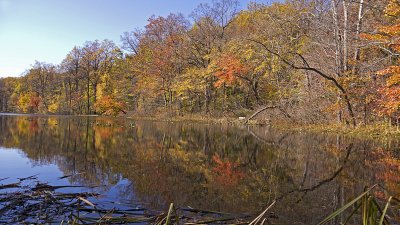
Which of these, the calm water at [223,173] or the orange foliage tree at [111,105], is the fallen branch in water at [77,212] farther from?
the orange foliage tree at [111,105]

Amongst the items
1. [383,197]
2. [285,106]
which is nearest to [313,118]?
[285,106]

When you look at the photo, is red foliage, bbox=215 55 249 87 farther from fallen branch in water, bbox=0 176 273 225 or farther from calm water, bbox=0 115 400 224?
fallen branch in water, bbox=0 176 273 225

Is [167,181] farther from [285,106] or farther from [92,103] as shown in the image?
[92,103]

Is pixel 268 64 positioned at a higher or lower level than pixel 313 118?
higher

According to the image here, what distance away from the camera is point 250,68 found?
95.8ft

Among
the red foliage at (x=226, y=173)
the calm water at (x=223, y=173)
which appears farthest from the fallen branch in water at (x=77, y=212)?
the red foliage at (x=226, y=173)

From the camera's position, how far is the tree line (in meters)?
16.1

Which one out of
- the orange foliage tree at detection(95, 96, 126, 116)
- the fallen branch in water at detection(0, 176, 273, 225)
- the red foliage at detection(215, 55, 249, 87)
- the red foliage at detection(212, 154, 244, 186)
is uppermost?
the red foliage at detection(215, 55, 249, 87)

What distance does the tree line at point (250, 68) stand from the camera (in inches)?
633

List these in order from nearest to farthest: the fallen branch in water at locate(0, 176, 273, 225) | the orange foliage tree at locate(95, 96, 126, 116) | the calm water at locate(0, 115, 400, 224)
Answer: the fallen branch in water at locate(0, 176, 273, 225) → the calm water at locate(0, 115, 400, 224) → the orange foliage tree at locate(95, 96, 126, 116)

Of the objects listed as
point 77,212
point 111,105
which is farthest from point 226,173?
point 111,105

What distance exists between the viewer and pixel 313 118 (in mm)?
19438

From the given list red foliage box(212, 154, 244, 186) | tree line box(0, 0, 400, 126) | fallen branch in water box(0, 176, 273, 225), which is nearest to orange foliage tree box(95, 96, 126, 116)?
tree line box(0, 0, 400, 126)

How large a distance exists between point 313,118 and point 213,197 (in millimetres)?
16072
